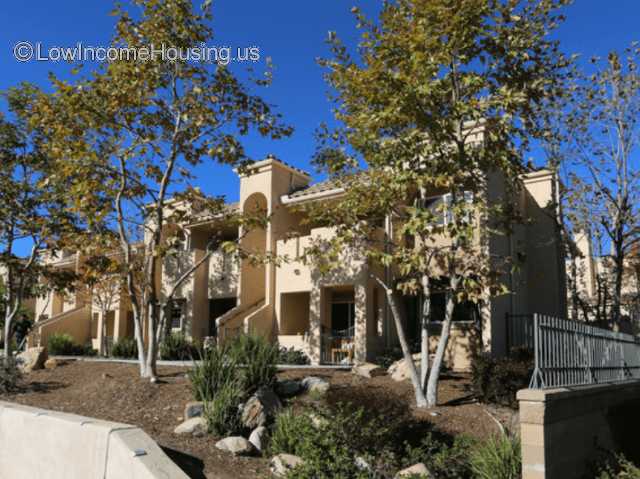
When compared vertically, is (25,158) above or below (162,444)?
above

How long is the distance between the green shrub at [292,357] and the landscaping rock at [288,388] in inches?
271

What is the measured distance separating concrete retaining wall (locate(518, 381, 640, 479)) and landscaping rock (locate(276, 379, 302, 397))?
17.6 feet

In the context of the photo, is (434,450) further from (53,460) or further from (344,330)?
(344,330)

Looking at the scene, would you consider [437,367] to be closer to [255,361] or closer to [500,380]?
[500,380]

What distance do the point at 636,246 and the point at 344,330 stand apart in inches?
458

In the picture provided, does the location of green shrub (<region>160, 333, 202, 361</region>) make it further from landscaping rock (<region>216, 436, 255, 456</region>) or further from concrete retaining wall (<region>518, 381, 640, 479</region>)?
concrete retaining wall (<region>518, 381, 640, 479</region>)

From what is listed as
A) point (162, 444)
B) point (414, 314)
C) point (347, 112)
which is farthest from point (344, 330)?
point (162, 444)

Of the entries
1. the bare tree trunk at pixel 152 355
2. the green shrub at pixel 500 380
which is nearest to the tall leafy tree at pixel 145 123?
the bare tree trunk at pixel 152 355

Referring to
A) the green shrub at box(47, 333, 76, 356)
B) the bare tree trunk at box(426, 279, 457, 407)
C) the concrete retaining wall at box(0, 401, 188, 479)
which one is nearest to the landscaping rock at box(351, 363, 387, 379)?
the bare tree trunk at box(426, 279, 457, 407)

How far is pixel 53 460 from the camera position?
6922 millimetres

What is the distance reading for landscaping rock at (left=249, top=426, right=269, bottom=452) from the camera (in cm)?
855

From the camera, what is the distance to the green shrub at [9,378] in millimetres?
12602

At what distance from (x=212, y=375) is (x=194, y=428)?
143 cm

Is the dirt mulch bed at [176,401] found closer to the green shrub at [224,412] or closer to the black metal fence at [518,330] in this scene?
the green shrub at [224,412]
